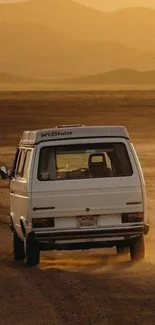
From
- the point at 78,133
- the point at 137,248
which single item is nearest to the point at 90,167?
the point at 78,133

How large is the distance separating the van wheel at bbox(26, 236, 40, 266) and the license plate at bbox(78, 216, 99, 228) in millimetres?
707

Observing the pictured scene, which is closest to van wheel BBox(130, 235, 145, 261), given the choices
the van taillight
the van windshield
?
the van taillight

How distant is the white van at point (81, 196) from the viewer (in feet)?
55.0

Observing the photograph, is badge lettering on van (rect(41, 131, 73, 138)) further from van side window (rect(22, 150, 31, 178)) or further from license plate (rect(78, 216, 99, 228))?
license plate (rect(78, 216, 99, 228))

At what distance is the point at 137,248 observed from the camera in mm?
17609

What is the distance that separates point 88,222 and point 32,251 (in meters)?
0.96

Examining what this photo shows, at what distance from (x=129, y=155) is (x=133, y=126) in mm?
49495

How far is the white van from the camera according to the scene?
16.8 metres

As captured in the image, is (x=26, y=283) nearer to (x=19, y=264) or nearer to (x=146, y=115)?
(x=19, y=264)

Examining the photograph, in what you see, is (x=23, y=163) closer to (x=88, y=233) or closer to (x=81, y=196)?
(x=81, y=196)

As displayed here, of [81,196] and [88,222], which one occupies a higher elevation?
[81,196]

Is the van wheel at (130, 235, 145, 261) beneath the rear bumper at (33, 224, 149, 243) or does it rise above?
beneath

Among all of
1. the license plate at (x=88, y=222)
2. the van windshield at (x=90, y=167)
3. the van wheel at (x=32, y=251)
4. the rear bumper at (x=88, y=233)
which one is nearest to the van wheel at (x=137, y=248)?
the rear bumper at (x=88, y=233)

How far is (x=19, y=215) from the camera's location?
17.8m
